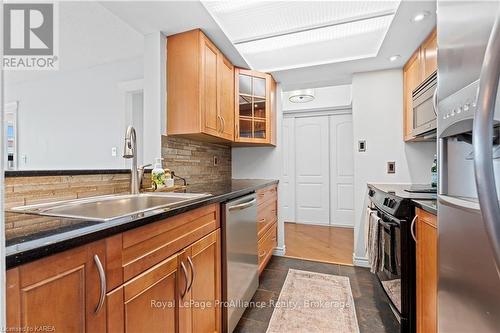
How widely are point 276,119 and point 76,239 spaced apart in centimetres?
260

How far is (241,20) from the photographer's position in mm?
1729

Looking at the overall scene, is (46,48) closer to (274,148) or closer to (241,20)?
(241,20)

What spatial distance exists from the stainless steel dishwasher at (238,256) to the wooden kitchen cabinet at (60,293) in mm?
806

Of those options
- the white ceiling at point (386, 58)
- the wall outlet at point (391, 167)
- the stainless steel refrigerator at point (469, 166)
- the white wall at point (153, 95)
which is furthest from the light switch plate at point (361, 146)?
the white wall at point (153, 95)

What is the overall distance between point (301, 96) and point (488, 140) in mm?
3403

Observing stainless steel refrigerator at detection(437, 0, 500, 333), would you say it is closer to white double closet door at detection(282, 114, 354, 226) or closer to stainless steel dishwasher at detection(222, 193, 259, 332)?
stainless steel dishwasher at detection(222, 193, 259, 332)

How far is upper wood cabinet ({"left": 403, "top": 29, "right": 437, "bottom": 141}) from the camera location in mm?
1746

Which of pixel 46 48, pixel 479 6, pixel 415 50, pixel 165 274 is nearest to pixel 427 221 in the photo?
pixel 479 6

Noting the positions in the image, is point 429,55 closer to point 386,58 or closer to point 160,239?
point 386,58

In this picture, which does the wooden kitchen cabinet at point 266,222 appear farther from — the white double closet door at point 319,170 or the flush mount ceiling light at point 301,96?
the flush mount ceiling light at point 301,96

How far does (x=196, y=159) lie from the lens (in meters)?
2.38

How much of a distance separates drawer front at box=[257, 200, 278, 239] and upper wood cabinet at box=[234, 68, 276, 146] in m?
0.73

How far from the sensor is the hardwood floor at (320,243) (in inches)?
108

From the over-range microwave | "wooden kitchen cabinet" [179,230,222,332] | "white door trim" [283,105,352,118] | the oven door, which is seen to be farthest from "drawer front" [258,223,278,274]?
"white door trim" [283,105,352,118]
